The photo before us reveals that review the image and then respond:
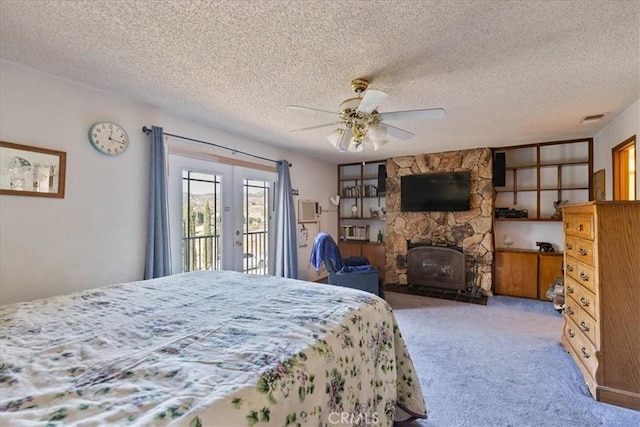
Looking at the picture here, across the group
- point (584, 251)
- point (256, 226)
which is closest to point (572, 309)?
point (584, 251)

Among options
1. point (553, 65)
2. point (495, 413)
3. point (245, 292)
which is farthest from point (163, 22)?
point (495, 413)

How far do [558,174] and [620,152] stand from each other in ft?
4.01

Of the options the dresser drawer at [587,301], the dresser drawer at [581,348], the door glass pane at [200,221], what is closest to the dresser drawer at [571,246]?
the dresser drawer at [587,301]

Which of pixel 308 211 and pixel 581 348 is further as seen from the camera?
pixel 308 211

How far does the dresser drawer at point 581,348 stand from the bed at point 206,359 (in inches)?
53.5

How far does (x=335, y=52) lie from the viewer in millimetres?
1851

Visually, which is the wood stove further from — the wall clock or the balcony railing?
the wall clock

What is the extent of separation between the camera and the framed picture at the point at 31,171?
1.97m

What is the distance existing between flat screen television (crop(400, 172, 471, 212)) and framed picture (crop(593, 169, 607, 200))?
1.50 meters

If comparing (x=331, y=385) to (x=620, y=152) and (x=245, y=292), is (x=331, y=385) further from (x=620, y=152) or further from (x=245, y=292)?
(x=620, y=152)

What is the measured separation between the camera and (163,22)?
1.56 m

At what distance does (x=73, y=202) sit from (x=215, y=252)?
151 centimetres

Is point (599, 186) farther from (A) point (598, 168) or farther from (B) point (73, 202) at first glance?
(B) point (73, 202)

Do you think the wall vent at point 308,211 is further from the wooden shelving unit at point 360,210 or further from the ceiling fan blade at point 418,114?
the ceiling fan blade at point 418,114
